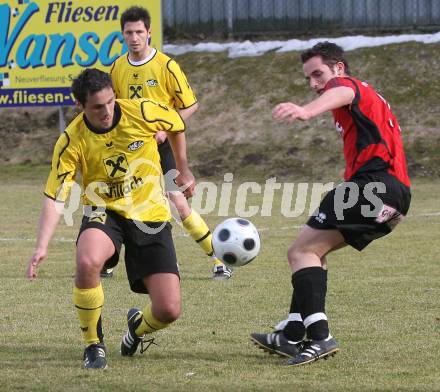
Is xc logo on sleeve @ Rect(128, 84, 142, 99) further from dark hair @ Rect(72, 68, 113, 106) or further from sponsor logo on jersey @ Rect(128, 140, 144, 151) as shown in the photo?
dark hair @ Rect(72, 68, 113, 106)

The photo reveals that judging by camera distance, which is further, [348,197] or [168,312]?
[168,312]

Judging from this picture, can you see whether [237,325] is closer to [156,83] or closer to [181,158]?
[181,158]

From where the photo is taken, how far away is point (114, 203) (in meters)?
6.17

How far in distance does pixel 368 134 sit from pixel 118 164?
56.4 inches

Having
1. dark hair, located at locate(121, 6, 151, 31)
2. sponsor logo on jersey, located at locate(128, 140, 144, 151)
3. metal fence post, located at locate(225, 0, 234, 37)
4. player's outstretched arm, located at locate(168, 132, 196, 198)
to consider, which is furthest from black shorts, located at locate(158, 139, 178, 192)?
metal fence post, located at locate(225, 0, 234, 37)

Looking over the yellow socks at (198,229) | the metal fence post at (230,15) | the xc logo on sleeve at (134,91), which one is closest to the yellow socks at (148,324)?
the yellow socks at (198,229)

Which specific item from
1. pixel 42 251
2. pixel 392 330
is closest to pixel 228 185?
pixel 392 330

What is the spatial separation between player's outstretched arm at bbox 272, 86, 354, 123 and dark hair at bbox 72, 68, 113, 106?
3.56ft

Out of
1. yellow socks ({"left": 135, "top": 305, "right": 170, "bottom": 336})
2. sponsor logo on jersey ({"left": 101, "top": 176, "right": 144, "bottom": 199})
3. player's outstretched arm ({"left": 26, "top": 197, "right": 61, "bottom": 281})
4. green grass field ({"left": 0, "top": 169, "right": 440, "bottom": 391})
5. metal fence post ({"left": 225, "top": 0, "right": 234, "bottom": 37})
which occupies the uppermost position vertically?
metal fence post ({"left": 225, "top": 0, "right": 234, "bottom": 37})

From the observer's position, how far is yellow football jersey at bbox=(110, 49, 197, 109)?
30.4ft

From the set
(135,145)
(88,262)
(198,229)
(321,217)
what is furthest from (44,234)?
(198,229)

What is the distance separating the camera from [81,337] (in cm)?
684

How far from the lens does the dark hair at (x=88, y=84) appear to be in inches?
230

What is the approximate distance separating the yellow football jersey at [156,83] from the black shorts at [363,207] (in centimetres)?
342
